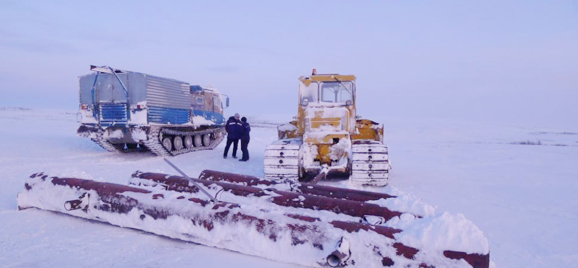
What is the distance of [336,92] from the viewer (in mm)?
10023

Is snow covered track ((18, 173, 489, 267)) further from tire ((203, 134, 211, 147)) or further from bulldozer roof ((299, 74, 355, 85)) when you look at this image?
tire ((203, 134, 211, 147))

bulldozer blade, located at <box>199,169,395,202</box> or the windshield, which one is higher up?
the windshield

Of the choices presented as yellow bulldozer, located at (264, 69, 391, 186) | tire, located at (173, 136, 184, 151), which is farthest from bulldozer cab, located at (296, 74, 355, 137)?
tire, located at (173, 136, 184, 151)

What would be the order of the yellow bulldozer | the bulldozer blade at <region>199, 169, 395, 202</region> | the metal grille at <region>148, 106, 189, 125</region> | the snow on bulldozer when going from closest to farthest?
the snow on bulldozer, the bulldozer blade at <region>199, 169, 395, 202</region>, the yellow bulldozer, the metal grille at <region>148, 106, 189, 125</region>

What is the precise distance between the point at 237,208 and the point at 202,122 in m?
12.4

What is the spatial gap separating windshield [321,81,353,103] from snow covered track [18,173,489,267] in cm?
546

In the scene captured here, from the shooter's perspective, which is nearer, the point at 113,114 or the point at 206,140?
the point at 113,114

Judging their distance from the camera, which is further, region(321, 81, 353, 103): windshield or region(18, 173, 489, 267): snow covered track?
region(321, 81, 353, 103): windshield

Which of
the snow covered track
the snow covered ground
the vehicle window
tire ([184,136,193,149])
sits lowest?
the snow covered ground

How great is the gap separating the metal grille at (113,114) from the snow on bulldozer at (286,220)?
24.0ft

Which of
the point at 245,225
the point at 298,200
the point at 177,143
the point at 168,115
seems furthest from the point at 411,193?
the point at 177,143

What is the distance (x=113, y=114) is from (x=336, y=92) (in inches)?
293

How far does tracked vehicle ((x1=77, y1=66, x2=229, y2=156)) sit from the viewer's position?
1234cm

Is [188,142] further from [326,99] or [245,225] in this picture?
[245,225]
